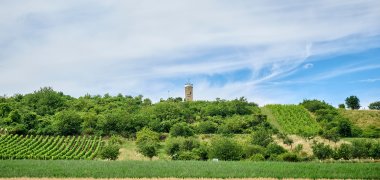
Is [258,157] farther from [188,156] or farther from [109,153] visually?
[109,153]

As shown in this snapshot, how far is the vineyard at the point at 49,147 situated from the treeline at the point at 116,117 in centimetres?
485

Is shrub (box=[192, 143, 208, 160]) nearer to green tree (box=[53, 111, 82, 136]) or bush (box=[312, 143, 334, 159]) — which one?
bush (box=[312, 143, 334, 159])

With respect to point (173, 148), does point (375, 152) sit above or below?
below

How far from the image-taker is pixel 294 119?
4321 inches

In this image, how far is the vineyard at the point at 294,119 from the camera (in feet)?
318

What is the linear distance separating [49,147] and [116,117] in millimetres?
22866

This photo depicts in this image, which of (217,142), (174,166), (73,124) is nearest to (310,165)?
(174,166)

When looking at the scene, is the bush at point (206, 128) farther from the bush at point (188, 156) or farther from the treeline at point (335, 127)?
the bush at point (188, 156)

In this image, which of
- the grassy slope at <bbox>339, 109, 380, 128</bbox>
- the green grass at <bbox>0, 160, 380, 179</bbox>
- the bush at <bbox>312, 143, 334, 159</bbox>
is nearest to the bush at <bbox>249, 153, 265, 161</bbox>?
the bush at <bbox>312, 143, 334, 159</bbox>

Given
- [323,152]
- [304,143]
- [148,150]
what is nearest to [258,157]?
[323,152]

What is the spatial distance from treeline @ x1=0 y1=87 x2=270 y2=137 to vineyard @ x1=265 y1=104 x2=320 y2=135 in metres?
4.61

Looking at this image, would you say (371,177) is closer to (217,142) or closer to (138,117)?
(217,142)

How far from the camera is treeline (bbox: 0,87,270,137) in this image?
93.9 metres

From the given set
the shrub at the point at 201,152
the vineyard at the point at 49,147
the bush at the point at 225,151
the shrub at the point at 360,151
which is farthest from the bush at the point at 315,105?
the vineyard at the point at 49,147
